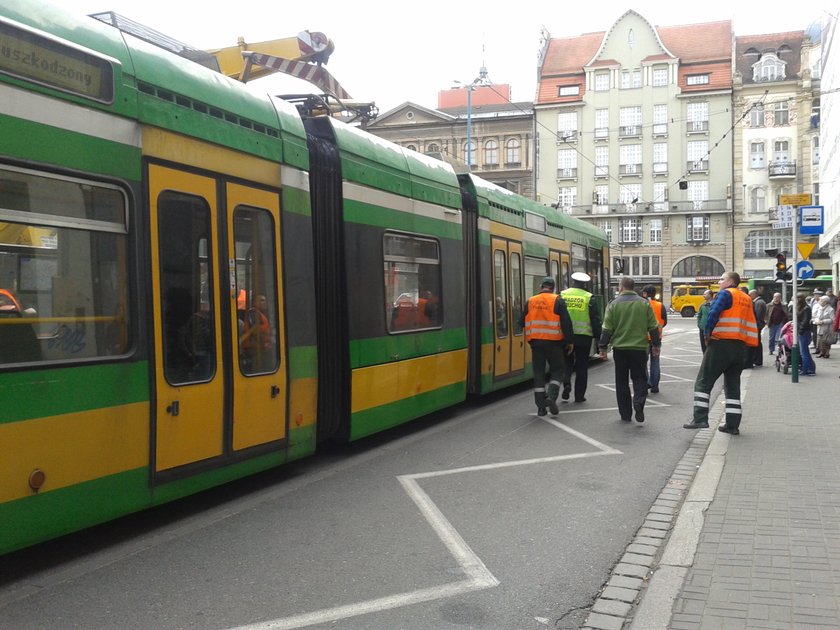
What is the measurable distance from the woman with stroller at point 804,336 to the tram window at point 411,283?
9.67m

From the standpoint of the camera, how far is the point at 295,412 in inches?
A: 264

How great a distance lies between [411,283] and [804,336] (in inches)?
436

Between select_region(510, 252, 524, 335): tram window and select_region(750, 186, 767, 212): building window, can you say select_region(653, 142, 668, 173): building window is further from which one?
select_region(510, 252, 524, 335): tram window

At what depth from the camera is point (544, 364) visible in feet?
34.9

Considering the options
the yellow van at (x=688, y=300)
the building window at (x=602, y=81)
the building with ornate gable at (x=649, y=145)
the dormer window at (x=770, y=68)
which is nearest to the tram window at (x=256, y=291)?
the yellow van at (x=688, y=300)

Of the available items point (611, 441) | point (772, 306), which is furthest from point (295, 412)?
point (772, 306)

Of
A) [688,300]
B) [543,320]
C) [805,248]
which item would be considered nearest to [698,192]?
[688,300]

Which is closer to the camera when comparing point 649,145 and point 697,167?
point 697,167

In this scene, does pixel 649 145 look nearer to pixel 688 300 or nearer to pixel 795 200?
pixel 688 300

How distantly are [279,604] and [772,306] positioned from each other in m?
18.9

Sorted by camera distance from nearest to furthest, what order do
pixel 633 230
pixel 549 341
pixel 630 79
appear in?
pixel 549 341, pixel 630 79, pixel 633 230

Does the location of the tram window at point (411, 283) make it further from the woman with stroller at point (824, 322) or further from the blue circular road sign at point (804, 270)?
the woman with stroller at point (824, 322)

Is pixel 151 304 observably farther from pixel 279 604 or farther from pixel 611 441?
pixel 611 441

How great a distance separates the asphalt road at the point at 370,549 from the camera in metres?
4.14
